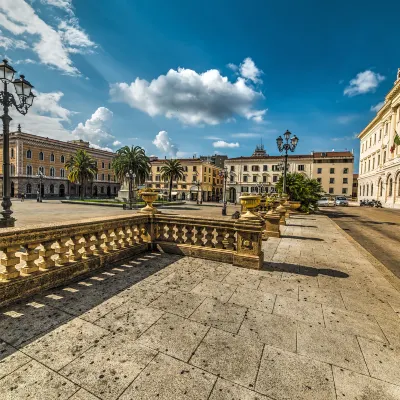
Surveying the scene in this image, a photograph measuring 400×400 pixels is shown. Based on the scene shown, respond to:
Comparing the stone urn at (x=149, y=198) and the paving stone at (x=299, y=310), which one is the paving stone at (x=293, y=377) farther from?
the stone urn at (x=149, y=198)

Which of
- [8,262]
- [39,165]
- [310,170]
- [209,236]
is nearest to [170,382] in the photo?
[8,262]

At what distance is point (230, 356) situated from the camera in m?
2.47

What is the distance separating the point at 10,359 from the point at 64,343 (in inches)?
18.8

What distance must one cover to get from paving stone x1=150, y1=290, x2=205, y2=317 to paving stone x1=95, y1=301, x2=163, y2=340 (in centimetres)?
18

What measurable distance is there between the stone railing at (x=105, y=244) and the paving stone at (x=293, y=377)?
2859 millimetres

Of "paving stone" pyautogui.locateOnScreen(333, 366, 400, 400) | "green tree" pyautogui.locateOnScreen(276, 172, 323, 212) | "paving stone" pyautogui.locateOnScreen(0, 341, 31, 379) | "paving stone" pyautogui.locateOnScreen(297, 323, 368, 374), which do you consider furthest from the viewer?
"green tree" pyautogui.locateOnScreen(276, 172, 323, 212)

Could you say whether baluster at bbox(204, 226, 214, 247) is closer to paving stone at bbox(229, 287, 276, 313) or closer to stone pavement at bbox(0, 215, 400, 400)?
stone pavement at bbox(0, 215, 400, 400)

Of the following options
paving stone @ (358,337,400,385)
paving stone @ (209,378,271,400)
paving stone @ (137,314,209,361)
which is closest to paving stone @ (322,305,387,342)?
paving stone @ (358,337,400,385)

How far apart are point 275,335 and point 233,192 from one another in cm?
6145

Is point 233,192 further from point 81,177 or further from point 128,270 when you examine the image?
point 128,270

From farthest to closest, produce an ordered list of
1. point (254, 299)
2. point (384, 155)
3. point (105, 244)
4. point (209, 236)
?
point (384, 155) < point (209, 236) < point (105, 244) < point (254, 299)

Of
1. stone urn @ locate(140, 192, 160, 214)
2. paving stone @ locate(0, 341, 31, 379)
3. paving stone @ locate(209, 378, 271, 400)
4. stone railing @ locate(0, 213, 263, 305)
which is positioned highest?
stone urn @ locate(140, 192, 160, 214)

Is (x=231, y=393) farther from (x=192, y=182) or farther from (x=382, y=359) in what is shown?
(x=192, y=182)

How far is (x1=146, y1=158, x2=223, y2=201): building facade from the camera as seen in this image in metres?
62.2
